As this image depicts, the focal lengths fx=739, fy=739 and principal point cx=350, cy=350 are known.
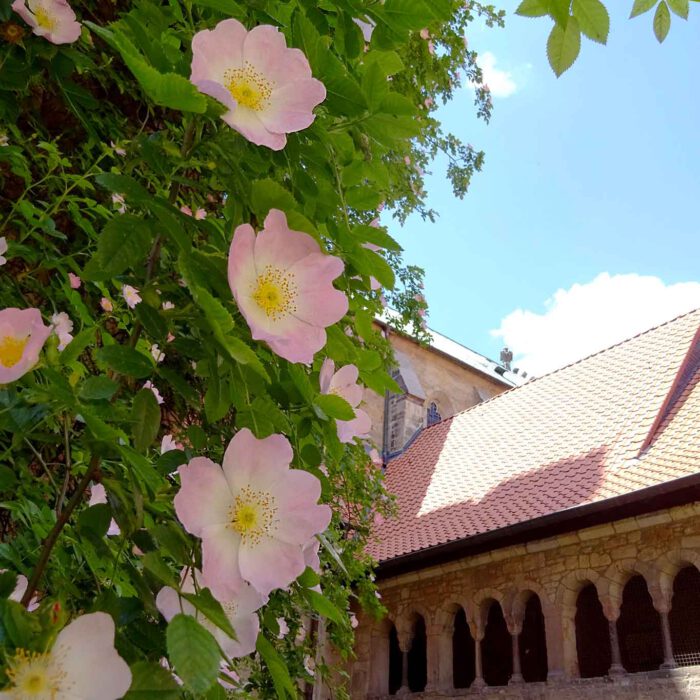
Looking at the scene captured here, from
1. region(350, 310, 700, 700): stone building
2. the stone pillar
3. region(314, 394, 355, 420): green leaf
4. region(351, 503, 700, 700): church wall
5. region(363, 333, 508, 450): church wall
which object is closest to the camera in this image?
region(314, 394, 355, 420): green leaf

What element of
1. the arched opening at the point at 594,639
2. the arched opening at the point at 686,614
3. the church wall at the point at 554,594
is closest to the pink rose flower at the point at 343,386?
the church wall at the point at 554,594

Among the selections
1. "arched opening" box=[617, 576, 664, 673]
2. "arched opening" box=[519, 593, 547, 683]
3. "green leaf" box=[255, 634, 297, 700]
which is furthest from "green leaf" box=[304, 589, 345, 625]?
"arched opening" box=[519, 593, 547, 683]

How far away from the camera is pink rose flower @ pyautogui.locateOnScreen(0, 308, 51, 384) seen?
0.74m

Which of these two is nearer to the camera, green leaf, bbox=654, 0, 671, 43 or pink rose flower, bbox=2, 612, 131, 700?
pink rose flower, bbox=2, 612, 131, 700

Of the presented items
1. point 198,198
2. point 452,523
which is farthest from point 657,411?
point 198,198

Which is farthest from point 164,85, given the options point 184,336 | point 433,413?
point 433,413

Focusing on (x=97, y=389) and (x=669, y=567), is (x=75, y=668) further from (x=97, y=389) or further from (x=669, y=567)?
(x=669, y=567)

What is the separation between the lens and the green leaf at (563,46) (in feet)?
3.81

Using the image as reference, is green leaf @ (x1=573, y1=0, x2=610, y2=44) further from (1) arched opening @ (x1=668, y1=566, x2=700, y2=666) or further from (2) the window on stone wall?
(2) the window on stone wall

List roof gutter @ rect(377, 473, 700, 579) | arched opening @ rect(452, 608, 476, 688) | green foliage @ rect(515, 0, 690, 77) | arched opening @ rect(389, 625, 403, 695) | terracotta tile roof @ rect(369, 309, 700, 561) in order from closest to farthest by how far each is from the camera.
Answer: green foliage @ rect(515, 0, 690, 77) < roof gutter @ rect(377, 473, 700, 579) < terracotta tile roof @ rect(369, 309, 700, 561) < arched opening @ rect(389, 625, 403, 695) < arched opening @ rect(452, 608, 476, 688)

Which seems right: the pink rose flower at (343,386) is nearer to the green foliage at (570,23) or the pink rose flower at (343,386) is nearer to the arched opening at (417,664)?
the green foliage at (570,23)

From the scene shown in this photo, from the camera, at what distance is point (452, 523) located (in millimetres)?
9398

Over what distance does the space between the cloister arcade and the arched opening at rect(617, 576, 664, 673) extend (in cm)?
1

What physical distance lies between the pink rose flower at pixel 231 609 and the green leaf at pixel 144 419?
0.42 feet
